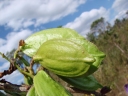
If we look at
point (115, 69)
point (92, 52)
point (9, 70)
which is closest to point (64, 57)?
point (92, 52)

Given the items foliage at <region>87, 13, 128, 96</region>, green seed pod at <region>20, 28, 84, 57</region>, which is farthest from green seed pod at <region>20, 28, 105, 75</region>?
foliage at <region>87, 13, 128, 96</region>

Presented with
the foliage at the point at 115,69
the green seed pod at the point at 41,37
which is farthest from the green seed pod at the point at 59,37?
the foliage at the point at 115,69

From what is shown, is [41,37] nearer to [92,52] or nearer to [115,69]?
[92,52]

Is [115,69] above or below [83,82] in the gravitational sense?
below

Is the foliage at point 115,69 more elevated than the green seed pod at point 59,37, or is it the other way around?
A: the green seed pod at point 59,37

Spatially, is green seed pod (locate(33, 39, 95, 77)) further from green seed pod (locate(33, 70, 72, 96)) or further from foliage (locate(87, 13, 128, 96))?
foliage (locate(87, 13, 128, 96))

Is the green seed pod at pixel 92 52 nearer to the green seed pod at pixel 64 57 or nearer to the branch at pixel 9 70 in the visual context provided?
the green seed pod at pixel 64 57

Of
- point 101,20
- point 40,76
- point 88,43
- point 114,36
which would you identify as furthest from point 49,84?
point 101,20
